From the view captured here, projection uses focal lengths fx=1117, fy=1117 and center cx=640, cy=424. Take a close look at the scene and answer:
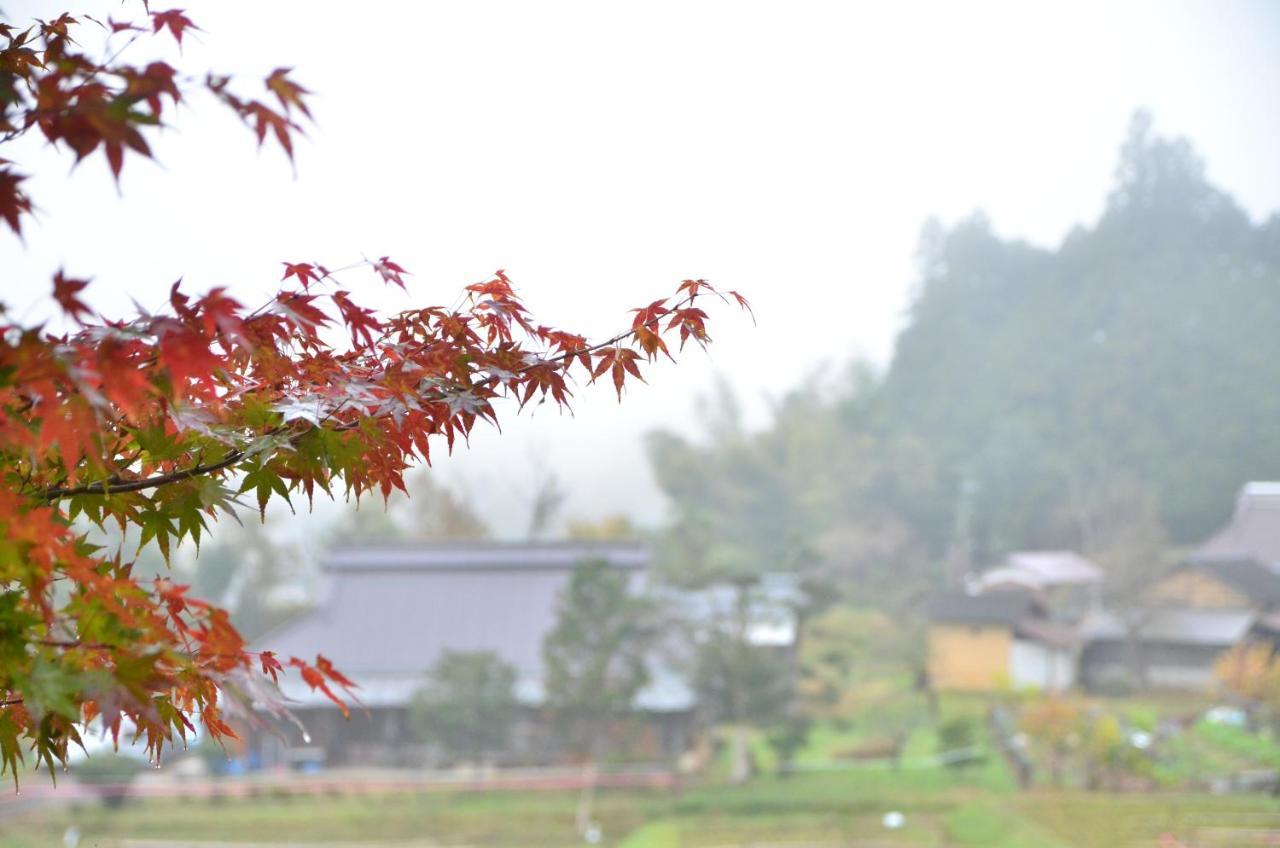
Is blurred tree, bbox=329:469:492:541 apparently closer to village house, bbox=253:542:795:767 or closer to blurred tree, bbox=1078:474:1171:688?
village house, bbox=253:542:795:767

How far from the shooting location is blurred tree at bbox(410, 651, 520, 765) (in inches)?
456

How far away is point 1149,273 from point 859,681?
1593 centimetres

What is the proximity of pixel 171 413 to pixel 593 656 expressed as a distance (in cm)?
1049

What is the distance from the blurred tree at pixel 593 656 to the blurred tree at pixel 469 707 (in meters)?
0.50

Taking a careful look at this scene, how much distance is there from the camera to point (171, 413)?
129cm

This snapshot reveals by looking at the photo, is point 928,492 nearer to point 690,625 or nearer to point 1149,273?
point 1149,273

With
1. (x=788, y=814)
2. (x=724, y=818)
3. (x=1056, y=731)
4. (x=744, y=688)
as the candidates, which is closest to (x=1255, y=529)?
(x=1056, y=731)

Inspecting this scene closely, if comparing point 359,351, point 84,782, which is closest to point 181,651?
point 359,351

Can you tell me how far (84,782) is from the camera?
36.8 ft

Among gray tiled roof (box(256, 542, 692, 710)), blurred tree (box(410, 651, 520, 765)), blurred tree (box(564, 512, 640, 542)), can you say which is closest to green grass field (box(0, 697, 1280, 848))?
blurred tree (box(410, 651, 520, 765))

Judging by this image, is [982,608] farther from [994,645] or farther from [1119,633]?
[1119,633]

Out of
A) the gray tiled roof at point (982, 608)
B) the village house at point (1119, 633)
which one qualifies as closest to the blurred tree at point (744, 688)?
the village house at point (1119, 633)

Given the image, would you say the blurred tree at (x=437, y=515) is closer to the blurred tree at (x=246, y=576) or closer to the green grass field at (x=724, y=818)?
the blurred tree at (x=246, y=576)

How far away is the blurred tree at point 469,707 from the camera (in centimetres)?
1158
